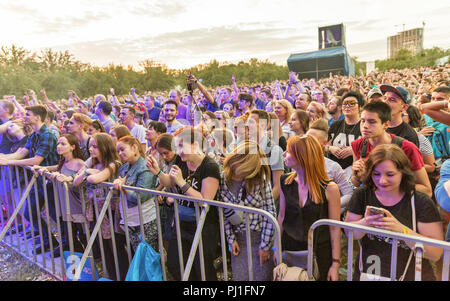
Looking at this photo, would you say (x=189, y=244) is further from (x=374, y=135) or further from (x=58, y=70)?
(x=58, y=70)

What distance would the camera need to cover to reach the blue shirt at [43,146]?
438 centimetres

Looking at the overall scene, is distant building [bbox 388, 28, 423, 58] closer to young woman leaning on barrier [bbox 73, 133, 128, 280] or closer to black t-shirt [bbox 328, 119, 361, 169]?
black t-shirt [bbox 328, 119, 361, 169]

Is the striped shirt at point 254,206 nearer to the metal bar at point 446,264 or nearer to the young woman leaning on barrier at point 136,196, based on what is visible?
the young woman leaning on barrier at point 136,196

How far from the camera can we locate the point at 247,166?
2.69m

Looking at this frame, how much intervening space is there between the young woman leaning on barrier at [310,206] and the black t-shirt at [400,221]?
0.24 meters

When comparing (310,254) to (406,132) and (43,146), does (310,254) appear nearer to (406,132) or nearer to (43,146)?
(406,132)

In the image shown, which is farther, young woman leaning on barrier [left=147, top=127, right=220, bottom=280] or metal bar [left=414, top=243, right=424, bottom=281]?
young woman leaning on barrier [left=147, top=127, right=220, bottom=280]

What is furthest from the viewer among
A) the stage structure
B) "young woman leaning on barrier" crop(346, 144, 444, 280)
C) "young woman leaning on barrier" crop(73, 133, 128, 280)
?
the stage structure

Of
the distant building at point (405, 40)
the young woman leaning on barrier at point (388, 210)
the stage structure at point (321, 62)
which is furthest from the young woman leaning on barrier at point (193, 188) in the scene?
the distant building at point (405, 40)

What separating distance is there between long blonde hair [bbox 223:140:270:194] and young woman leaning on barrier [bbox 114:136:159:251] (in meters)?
0.96

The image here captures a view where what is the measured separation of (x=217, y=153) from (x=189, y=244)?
4.86 ft

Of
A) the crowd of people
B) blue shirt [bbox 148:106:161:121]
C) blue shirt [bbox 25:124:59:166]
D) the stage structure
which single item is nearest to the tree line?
the stage structure

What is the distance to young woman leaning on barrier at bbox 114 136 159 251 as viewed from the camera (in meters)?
3.19
